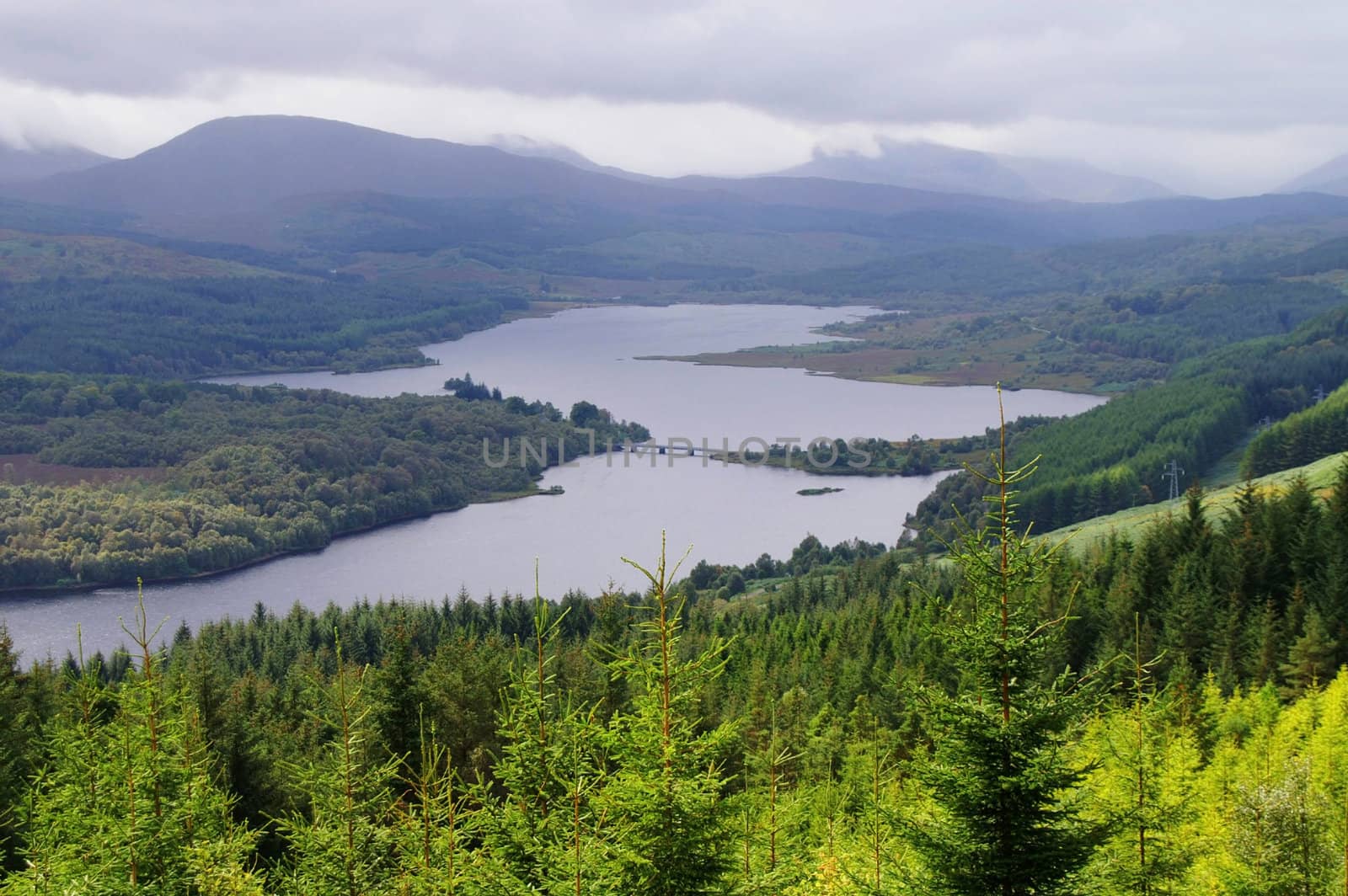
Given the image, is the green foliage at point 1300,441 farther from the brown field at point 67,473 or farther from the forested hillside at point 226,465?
the brown field at point 67,473

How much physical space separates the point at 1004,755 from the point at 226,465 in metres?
112

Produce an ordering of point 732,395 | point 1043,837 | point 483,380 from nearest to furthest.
Answer: point 1043,837 < point 732,395 < point 483,380

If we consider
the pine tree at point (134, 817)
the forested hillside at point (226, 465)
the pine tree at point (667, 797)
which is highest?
the pine tree at point (667, 797)

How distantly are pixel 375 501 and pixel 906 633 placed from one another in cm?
7556

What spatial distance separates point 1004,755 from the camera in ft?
27.9

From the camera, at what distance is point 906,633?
40.9m

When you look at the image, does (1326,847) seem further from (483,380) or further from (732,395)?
(483,380)

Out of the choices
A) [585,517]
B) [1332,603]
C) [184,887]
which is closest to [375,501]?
[585,517]

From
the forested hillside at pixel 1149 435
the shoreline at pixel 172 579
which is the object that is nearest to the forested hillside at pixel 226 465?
the shoreline at pixel 172 579

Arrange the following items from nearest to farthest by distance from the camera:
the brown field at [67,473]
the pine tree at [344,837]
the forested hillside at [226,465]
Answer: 1. the pine tree at [344,837]
2. the forested hillside at [226,465]
3. the brown field at [67,473]

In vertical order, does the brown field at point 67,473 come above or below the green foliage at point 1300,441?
below

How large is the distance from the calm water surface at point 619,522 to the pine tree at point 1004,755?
6201cm

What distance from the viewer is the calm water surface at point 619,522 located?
271 ft

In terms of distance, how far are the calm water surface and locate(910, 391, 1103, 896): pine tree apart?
62010 mm
